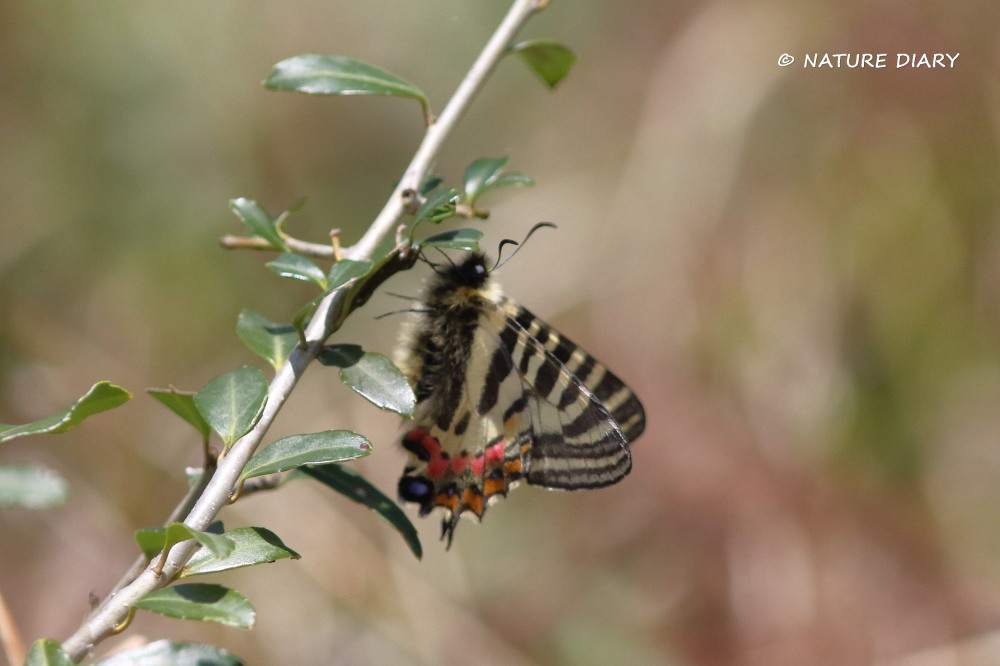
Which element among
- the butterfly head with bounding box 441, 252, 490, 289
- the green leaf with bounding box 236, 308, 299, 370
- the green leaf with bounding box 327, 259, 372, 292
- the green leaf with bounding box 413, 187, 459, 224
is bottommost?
the green leaf with bounding box 236, 308, 299, 370

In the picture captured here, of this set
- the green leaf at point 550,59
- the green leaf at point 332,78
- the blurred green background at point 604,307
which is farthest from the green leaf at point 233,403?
the blurred green background at point 604,307

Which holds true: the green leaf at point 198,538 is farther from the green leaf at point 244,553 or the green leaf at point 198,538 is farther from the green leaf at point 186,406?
the green leaf at point 186,406

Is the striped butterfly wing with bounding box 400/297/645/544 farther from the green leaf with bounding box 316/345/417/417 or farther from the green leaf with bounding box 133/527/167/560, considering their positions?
the green leaf with bounding box 133/527/167/560

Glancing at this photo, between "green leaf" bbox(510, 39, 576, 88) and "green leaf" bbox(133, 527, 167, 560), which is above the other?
"green leaf" bbox(510, 39, 576, 88)

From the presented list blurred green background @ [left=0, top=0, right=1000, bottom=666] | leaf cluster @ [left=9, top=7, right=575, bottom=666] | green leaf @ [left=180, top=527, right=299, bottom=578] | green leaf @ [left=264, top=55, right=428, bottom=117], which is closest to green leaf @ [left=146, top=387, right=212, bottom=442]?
leaf cluster @ [left=9, top=7, right=575, bottom=666]

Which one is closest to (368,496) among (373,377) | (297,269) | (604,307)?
(373,377)

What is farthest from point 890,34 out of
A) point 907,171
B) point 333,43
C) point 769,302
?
point 333,43
